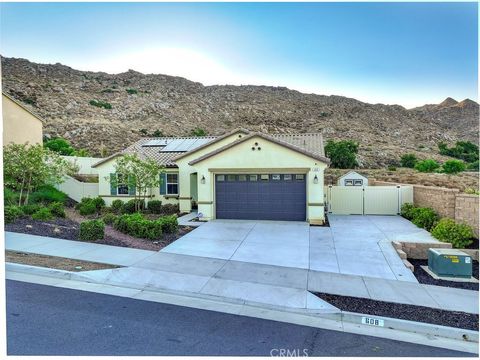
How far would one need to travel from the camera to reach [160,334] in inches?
188

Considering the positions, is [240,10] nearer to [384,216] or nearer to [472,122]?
[384,216]

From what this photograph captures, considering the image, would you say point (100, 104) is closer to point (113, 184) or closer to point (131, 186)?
point (113, 184)

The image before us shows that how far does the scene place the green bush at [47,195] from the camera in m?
16.6

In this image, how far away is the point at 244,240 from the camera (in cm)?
1118

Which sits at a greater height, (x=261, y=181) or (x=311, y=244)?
(x=261, y=181)

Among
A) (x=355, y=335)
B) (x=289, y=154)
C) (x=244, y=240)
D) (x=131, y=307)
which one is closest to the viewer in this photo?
(x=355, y=335)

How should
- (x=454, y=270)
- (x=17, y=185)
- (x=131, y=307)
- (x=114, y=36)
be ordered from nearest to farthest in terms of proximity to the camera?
(x=131, y=307), (x=114, y=36), (x=454, y=270), (x=17, y=185)

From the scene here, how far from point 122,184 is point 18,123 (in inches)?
445

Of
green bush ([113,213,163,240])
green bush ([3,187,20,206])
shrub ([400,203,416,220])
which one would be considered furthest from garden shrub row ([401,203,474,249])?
green bush ([3,187,20,206])

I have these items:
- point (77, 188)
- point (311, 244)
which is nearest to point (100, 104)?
point (77, 188)

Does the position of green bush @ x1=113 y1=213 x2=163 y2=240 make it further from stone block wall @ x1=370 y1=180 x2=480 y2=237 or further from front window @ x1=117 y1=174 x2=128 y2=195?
stone block wall @ x1=370 y1=180 x2=480 y2=237

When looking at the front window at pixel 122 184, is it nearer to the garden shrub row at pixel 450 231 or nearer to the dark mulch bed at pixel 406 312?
the dark mulch bed at pixel 406 312

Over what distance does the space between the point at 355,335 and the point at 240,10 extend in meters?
5.33

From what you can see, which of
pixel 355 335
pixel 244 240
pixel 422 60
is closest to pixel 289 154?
pixel 244 240
